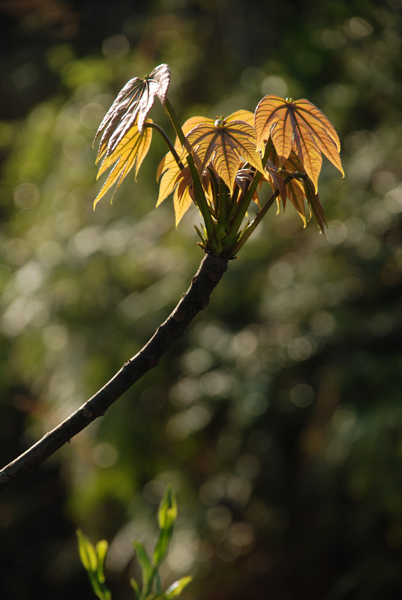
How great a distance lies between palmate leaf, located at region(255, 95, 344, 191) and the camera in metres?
0.41

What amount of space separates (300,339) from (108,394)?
5.50ft

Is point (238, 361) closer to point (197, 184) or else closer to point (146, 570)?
point (146, 570)

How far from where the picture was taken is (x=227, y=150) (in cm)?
41

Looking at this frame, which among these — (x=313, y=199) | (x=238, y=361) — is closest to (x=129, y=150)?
(x=313, y=199)

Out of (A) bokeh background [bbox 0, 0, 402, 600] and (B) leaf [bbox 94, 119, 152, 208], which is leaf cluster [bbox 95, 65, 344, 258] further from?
(A) bokeh background [bbox 0, 0, 402, 600]

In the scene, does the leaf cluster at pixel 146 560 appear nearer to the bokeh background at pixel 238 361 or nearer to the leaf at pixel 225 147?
the leaf at pixel 225 147

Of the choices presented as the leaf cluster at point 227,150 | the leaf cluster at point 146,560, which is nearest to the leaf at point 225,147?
the leaf cluster at point 227,150

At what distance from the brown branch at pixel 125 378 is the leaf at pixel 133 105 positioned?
11 cm

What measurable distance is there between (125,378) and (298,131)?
235 mm

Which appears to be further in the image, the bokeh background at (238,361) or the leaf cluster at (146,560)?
the bokeh background at (238,361)

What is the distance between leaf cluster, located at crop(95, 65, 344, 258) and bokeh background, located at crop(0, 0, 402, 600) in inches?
54.4

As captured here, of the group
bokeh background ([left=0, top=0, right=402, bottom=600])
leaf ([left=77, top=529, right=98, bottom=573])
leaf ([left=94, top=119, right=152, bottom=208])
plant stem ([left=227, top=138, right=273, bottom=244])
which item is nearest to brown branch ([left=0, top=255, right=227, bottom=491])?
plant stem ([left=227, top=138, right=273, bottom=244])

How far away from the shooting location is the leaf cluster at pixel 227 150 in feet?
1.28

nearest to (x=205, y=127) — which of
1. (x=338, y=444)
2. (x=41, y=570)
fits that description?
(x=338, y=444)
